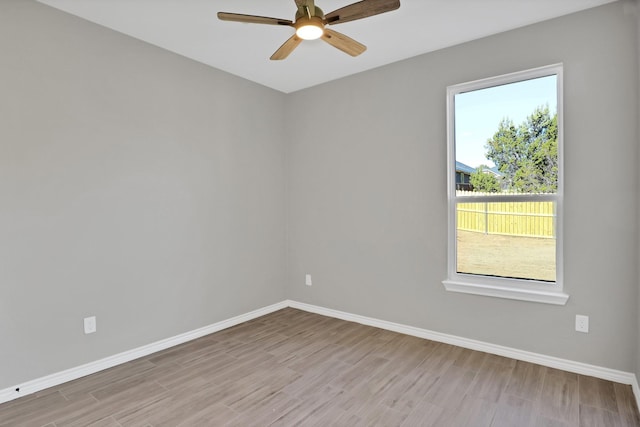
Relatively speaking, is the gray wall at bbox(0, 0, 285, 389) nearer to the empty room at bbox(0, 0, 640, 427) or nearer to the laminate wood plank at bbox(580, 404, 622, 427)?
the empty room at bbox(0, 0, 640, 427)

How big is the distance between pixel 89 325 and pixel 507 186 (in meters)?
3.58

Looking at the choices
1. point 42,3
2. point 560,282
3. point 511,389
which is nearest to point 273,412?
point 511,389

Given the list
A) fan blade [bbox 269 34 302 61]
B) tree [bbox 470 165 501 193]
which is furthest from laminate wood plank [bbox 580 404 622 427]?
fan blade [bbox 269 34 302 61]

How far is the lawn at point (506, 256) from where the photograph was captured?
280 centimetres

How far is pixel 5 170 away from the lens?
2.31 meters

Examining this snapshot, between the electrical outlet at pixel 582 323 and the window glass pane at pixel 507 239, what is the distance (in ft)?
1.05

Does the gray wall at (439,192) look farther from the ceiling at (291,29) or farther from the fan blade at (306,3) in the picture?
the fan blade at (306,3)

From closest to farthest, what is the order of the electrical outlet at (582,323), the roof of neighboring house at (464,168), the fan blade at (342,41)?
the fan blade at (342,41) < the electrical outlet at (582,323) < the roof of neighboring house at (464,168)

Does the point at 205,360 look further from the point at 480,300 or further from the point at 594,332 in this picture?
the point at 594,332

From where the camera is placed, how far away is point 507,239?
2980 millimetres

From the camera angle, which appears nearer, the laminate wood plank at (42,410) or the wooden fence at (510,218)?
the laminate wood plank at (42,410)

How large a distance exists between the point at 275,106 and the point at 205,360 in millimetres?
2963

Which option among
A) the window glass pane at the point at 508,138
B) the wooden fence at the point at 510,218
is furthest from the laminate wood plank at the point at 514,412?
the window glass pane at the point at 508,138

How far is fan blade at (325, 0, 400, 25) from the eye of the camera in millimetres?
1934
